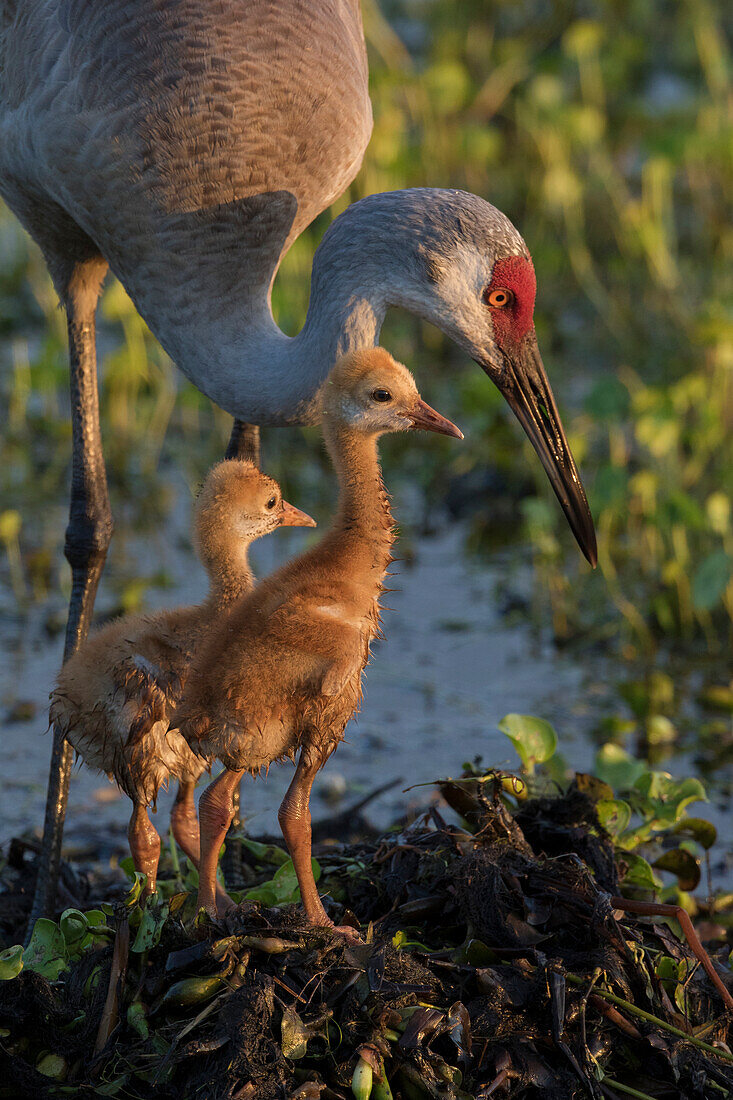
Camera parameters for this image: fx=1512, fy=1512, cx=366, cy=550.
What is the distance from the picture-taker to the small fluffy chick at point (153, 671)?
261 centimetres

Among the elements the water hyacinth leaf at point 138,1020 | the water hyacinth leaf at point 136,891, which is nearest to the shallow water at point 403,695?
the water hyacinth leaf at point 136,891

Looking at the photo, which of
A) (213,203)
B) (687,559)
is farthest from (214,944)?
(687,559)

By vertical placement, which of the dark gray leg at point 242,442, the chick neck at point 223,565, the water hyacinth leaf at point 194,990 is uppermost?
the dark gray leg at point 242,442

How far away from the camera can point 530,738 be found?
124 inches

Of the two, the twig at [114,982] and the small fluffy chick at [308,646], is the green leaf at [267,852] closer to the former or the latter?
the small fluffy chick at [308,646]

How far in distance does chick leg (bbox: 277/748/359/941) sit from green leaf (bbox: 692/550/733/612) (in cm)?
177

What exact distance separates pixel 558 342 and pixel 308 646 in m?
3.96

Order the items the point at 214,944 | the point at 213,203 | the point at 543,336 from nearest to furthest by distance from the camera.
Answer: the point at 214,944
the point at 213,203
the point at 543,336

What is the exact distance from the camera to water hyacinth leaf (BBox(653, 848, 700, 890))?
3.20 m

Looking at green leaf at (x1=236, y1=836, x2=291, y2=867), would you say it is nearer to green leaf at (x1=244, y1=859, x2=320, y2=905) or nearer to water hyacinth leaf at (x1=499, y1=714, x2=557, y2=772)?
green leaf at (x1=244, y1=859, x2=320, y2=905)

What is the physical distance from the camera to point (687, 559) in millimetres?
4461

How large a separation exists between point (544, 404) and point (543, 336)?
2.97 metres

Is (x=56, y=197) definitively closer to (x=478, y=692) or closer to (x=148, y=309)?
(x=148, y=309)

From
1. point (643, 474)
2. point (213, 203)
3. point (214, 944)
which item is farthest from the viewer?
point (643, 474)
